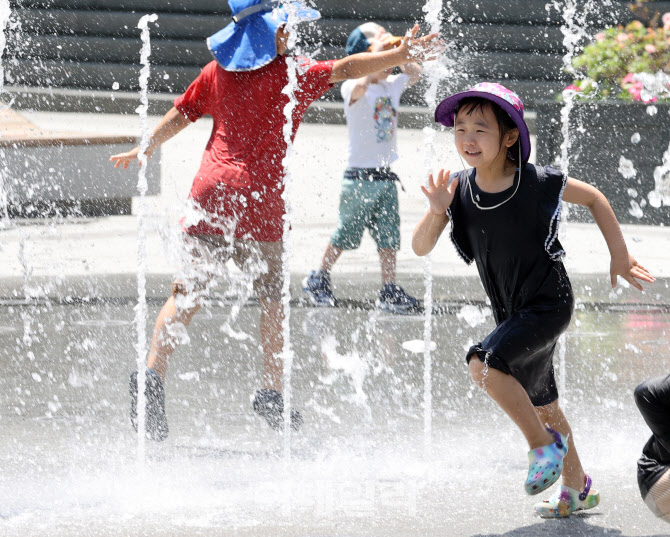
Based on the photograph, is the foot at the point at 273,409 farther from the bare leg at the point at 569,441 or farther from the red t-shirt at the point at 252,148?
the bare leg at the point at 569,441

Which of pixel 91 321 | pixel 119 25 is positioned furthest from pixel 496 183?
pixel 119 25

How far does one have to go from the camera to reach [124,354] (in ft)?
18.3

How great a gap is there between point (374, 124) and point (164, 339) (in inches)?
112

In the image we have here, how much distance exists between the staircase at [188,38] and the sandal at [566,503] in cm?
1287

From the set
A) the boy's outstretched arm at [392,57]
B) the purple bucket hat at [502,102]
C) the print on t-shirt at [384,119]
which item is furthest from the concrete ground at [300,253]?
the purple bucket hat at [502,102]

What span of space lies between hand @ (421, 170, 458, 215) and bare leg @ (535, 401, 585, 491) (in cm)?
63

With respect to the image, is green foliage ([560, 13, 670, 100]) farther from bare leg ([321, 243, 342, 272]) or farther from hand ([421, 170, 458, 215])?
hand ([421, 170, 458, 215])

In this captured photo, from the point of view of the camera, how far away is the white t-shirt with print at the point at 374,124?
264 inches

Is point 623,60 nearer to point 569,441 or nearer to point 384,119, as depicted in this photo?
point 384,119

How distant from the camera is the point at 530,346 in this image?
10.5ft

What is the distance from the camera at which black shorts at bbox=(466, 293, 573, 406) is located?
3154mm

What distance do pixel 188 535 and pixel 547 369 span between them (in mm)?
1089

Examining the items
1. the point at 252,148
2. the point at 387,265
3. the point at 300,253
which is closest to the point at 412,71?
the point at 387,265

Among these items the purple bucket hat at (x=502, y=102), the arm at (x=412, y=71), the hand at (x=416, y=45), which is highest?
the hand at (x=416, y=45)
